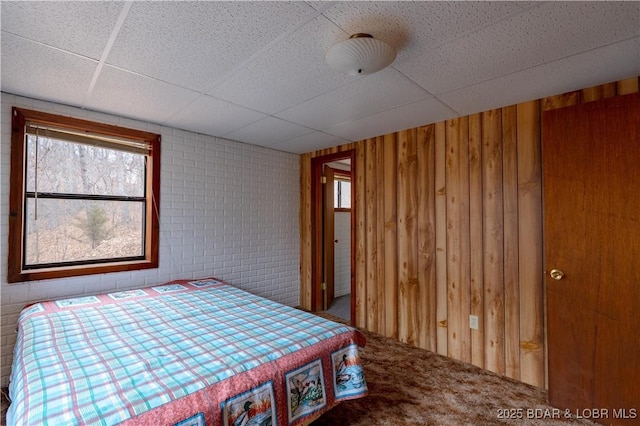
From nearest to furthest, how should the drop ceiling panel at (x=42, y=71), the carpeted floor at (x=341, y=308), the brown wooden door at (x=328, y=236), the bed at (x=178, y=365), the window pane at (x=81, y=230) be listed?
the bed at (x=178, y=365)
the drop ceiling panel at (x=42, y=71)
the window pane at (x=81, y=230)
the carpeted floor at (x=341, y=308)
the brown wooden door at (x=328, y=236)

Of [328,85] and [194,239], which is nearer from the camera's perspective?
[328,85]

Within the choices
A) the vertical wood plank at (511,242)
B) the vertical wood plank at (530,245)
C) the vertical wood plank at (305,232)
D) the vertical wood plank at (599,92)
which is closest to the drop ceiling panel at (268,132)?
the vertical wood plank at (305,232)

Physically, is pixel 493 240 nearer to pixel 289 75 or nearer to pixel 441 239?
pixel 441 239

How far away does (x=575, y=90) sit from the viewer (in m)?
2.10

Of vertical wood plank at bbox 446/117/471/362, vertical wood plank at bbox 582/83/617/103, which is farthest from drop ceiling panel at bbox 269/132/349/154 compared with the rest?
vertical wood plank at bbox 582/83/617/103

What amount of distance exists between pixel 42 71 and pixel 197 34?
123 centimetres

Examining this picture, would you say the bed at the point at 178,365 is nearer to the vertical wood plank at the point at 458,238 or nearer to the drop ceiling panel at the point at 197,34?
the vertical wood plank at the point at 458,238

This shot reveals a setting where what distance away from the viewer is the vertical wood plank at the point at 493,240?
2428 millimetres

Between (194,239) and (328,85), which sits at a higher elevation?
(328,85)

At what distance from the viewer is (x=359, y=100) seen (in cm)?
230

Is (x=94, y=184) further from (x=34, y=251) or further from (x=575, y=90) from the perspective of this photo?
(x=575, y=90)

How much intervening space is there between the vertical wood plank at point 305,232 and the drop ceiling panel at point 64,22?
110 inches

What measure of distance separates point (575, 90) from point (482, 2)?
1.43 metres

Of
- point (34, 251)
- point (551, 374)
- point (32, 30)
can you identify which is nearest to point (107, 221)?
point (34, 251)
